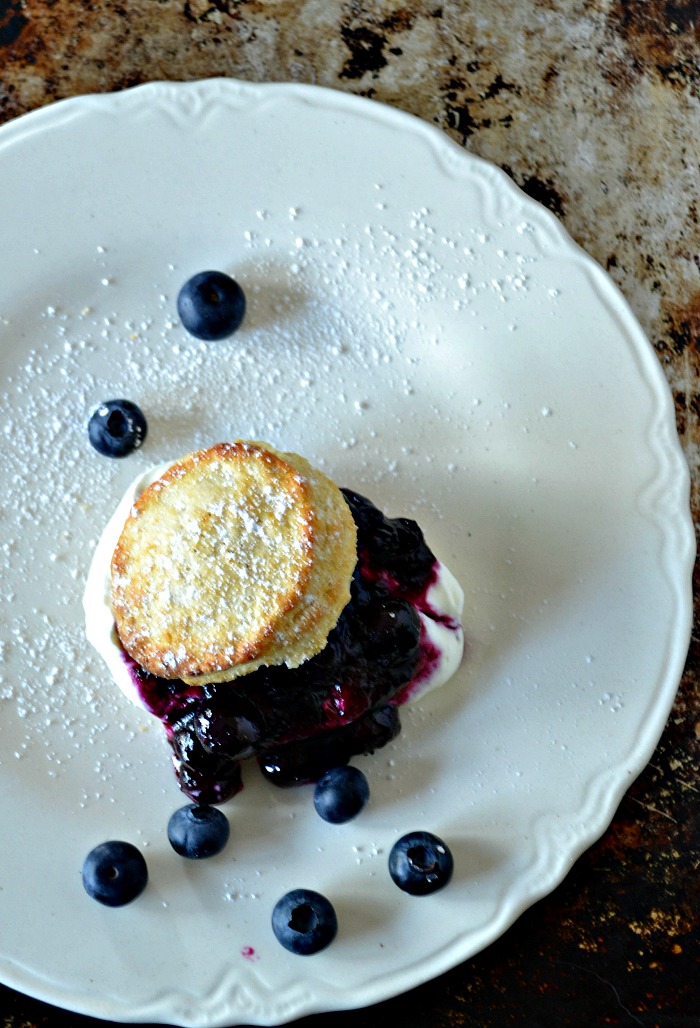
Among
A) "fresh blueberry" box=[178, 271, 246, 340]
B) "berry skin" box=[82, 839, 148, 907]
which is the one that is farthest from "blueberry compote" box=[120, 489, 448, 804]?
"fresh blueberry" box=[178, 271, 246, 340]

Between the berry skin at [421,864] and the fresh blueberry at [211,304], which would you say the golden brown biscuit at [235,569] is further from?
the berry skin at [421,864]

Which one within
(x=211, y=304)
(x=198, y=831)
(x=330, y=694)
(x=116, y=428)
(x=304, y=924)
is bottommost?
(x=304, y=924)

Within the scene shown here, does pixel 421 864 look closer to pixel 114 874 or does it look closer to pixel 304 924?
pixel 304 924

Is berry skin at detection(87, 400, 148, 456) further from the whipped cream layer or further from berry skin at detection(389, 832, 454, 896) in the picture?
berry skin at detection(389, 832, 454, 896)

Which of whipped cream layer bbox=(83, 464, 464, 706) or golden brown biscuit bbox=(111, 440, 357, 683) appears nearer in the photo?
golden brown biscuit bbox=(111, 440, 357, 683)

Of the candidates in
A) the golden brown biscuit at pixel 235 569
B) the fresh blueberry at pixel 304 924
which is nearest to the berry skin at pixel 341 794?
the fresh blueberry at pixel 304 924

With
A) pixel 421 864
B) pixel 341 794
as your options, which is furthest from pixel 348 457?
pixel 421 864

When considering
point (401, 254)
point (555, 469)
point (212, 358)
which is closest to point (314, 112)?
point (401, 254)
